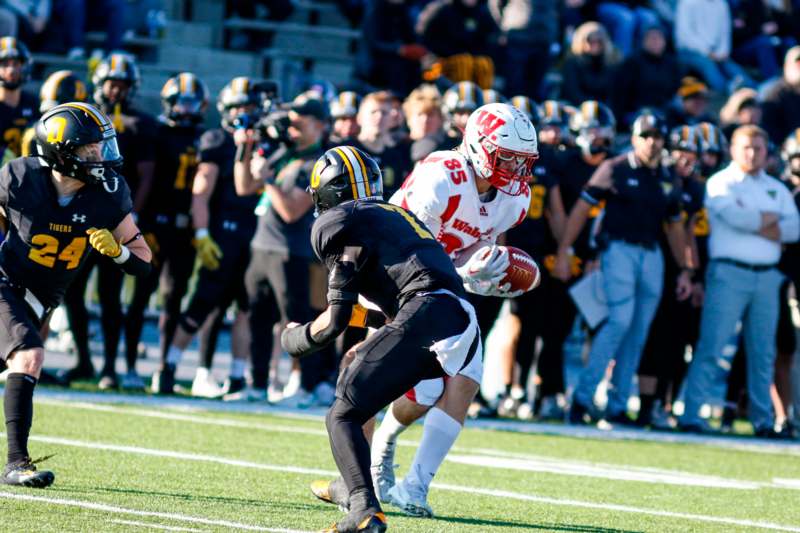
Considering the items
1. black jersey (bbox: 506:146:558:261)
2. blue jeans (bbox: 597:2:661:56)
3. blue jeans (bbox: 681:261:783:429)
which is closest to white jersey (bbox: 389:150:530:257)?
black jersey (bbox: 506:146:558:261)

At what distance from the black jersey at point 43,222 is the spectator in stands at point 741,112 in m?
8.24

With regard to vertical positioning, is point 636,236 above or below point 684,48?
below

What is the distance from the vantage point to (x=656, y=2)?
18500 millimetres

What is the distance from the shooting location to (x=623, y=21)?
17312mm

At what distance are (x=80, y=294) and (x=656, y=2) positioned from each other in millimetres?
10341

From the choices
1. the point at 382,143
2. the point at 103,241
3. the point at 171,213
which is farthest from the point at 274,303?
the point at 103,241

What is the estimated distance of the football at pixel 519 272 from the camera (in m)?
6.40

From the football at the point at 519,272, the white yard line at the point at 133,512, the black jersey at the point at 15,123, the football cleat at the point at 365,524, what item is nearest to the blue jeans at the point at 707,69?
the black jersey at the point at 15,123

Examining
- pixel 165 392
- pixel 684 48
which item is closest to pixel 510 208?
pixel 165 392

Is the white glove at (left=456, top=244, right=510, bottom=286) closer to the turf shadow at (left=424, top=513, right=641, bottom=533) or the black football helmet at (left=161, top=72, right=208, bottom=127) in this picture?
the turf shadow at (left=424, top=513, right=641, bottom=533)

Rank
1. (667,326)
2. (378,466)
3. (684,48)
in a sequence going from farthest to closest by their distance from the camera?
(684,48), (667,326), (378,466)

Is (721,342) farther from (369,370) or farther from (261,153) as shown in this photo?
(369,370)

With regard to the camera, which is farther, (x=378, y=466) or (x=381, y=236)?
(x=378, y=466)

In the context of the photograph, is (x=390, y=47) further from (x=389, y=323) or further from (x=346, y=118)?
(x=389, y=323)
